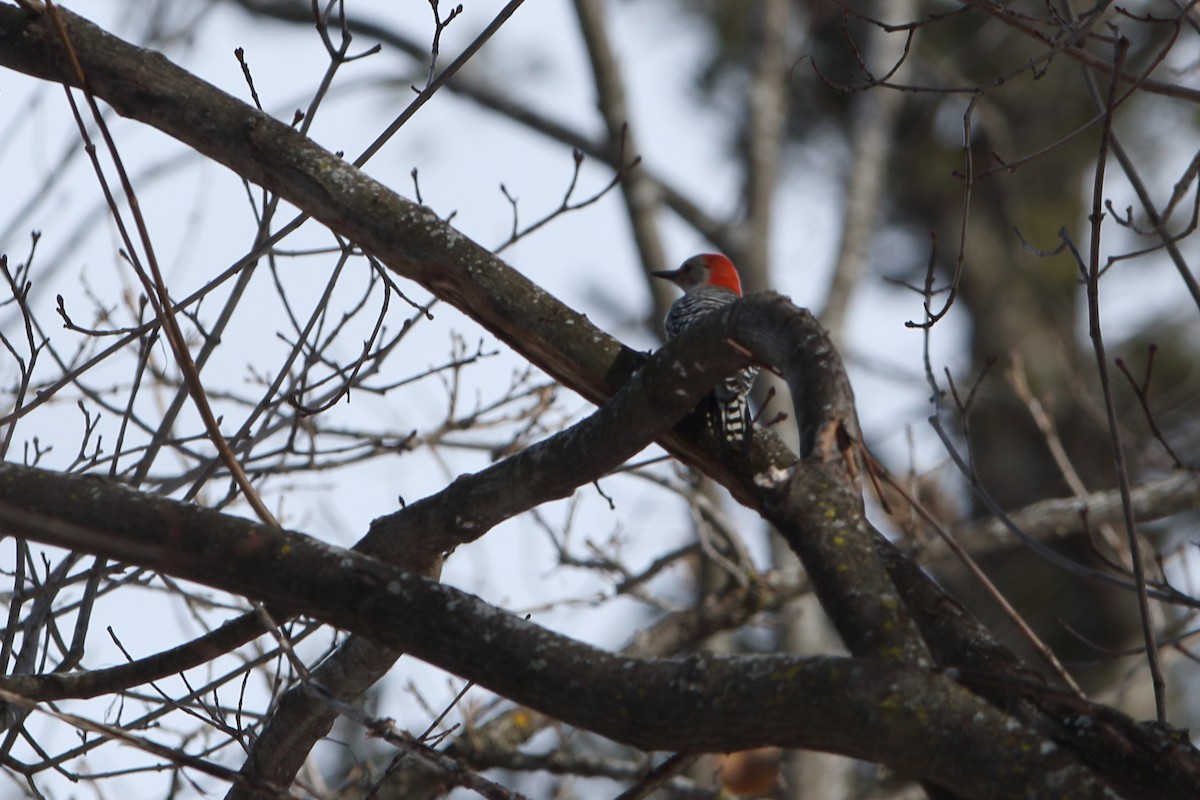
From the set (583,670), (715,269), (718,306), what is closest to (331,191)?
(583,670)

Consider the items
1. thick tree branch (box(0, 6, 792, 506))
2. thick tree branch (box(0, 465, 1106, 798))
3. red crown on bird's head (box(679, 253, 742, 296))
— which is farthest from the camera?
red crown on bird's head (box(679, 253, 742, 296))

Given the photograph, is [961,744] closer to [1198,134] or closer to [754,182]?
[754,182]

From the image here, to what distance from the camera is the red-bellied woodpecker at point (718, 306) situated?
3064 millimetres

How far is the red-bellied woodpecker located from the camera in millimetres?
3064

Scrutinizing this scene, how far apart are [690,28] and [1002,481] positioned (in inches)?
231

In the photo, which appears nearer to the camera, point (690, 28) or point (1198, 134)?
point (1198, 134)

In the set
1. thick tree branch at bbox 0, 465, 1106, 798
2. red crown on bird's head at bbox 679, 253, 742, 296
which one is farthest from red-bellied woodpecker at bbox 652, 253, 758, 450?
thick tree branch at bbox 0, 465, 1106, 798

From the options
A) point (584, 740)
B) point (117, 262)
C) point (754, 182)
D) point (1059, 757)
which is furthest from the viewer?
point (754, 182)

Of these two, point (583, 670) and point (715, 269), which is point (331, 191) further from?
point (715, 269)

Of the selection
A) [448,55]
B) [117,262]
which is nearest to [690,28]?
[448,55]

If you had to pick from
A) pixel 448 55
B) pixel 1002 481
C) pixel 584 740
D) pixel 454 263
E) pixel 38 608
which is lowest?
pixel 38 608

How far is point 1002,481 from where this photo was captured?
12844 millimetres

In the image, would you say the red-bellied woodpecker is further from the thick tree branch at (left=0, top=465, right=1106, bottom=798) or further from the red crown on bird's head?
A: the thick tree branch at (left=0, top=465, right=1106, bottom=798)

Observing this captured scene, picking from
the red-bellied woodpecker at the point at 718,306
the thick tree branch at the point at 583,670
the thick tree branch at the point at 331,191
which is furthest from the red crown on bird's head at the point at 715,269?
the thick tree branch at the point at 583,670
